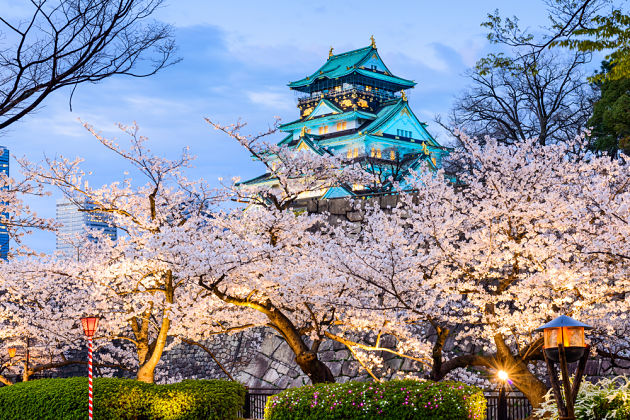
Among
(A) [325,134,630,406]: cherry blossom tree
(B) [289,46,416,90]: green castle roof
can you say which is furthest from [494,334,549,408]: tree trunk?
(B) [289,46,416,90]: green castle roof

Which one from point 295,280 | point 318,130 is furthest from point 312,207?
point 318,130

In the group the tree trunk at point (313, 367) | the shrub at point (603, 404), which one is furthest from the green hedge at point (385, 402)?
the shrub at point (603, 404)

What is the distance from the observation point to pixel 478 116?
3042cm

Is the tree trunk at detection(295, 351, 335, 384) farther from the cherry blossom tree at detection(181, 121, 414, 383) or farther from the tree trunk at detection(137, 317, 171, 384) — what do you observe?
the tree trunk at detection(137, 317, 171, 384)

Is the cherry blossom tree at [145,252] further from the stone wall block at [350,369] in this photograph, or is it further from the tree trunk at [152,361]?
the stone wall block at [350,369]

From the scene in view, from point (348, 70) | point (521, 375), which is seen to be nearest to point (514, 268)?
point (521, 375)

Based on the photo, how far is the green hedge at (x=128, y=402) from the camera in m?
15.1

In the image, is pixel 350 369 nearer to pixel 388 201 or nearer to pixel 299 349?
pixel 388 201

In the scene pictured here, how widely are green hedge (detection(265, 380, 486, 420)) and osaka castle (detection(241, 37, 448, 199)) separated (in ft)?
97.6

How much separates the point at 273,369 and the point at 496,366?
9.89m

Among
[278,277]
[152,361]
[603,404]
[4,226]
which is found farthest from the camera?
[152,361]

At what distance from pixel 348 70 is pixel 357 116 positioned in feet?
14.5

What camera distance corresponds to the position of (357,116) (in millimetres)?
48062

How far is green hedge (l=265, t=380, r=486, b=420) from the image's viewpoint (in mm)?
12281
